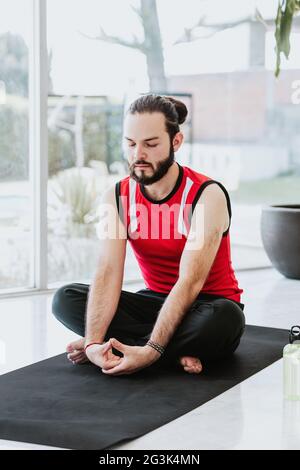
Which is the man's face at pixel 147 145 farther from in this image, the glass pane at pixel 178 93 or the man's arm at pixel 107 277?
the glass pane at pixel 178 93

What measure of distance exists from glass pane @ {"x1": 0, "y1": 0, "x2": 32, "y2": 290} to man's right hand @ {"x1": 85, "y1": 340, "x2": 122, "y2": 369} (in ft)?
5.97

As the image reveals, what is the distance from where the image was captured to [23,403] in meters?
2.72

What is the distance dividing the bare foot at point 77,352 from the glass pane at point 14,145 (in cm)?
163

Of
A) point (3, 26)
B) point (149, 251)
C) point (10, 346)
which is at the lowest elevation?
point (10, 346)

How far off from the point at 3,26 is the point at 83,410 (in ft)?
8.21

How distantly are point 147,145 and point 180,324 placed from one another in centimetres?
62

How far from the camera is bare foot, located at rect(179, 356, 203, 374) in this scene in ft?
10.1

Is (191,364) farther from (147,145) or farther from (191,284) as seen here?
(147,145)

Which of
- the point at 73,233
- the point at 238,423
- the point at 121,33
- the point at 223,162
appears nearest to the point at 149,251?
the point at 238,423

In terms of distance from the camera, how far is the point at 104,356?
2980mm

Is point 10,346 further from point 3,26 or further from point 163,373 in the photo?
point 3,26

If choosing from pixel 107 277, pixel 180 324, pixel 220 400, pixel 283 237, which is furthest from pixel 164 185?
pixel 283 237

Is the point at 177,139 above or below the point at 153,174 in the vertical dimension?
Result: above

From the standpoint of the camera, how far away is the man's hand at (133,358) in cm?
295
